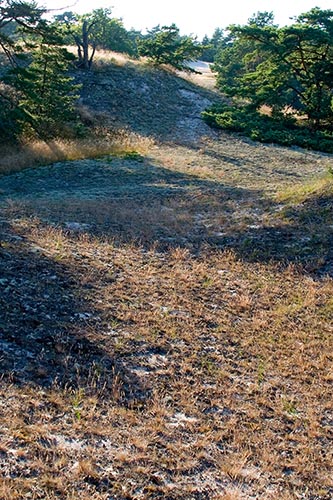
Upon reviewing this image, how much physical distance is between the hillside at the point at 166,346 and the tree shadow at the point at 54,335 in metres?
0.02

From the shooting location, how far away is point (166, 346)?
431 centimetres

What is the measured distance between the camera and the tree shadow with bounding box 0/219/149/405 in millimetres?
3566

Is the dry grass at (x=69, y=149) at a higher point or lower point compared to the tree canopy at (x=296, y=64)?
lower

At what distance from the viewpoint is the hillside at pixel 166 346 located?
284cm

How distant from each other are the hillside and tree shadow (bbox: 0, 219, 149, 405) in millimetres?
16

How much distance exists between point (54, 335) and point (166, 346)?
1088 mm

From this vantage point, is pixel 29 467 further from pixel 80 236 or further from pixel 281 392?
pixel 80 236

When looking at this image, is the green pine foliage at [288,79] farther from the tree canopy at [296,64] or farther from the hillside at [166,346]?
the hillside at [166,346]

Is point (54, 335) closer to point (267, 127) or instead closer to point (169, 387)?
point (169, 387)

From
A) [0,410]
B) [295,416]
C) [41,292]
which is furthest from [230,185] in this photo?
[0,410]

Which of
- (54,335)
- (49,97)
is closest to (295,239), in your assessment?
(54,335)

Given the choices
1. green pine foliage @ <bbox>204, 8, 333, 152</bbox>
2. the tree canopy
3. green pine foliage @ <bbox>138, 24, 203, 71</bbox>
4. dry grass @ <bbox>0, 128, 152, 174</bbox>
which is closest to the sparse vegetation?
dry grass @ <bbox>0, 128, 152, 174</bbox>

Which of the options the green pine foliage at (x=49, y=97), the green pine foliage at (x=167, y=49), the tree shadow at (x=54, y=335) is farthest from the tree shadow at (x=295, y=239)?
the green pine foliage at (x=167, y=49)

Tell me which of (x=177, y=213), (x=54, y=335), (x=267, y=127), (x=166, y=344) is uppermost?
(x=54, y=335)
